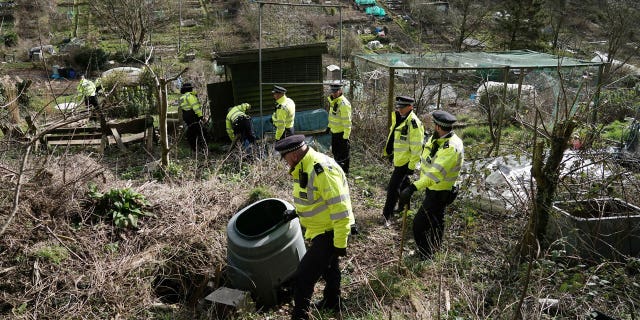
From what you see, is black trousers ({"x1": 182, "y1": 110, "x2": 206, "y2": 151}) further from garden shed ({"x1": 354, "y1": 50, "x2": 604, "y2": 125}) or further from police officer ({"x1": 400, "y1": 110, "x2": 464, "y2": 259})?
Result: police officer ({"x1": 400, "y1": 110, "x2": 464, "y2": 259})

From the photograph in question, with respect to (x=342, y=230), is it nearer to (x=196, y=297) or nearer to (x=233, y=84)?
(x=196, y=297)

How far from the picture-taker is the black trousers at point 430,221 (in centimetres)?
539

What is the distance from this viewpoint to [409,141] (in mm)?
6430

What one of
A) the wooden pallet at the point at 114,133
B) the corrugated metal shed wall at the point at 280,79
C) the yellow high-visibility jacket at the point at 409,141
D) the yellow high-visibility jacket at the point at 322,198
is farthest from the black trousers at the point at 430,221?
the wooden pallet at the point at 114,133

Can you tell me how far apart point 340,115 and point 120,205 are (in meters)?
4.11

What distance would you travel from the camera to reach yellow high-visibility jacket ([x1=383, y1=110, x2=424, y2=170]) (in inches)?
252

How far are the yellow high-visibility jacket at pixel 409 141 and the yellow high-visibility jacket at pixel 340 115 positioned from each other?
5.70ft

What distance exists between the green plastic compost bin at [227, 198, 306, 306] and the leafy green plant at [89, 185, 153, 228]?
4.65ft

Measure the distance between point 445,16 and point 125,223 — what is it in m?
25.3

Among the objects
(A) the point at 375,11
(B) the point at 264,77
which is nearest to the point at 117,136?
(B) the point at 264,77

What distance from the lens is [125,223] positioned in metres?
5.27

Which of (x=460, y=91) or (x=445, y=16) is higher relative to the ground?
(x=445, y=16)

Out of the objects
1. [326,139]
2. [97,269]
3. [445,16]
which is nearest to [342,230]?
[97,269]

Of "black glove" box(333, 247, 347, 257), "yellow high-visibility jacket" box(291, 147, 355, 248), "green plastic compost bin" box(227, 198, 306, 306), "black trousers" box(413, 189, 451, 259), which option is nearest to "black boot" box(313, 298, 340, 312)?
"green plastic compost bin" box(227, 198, 306, 306)
